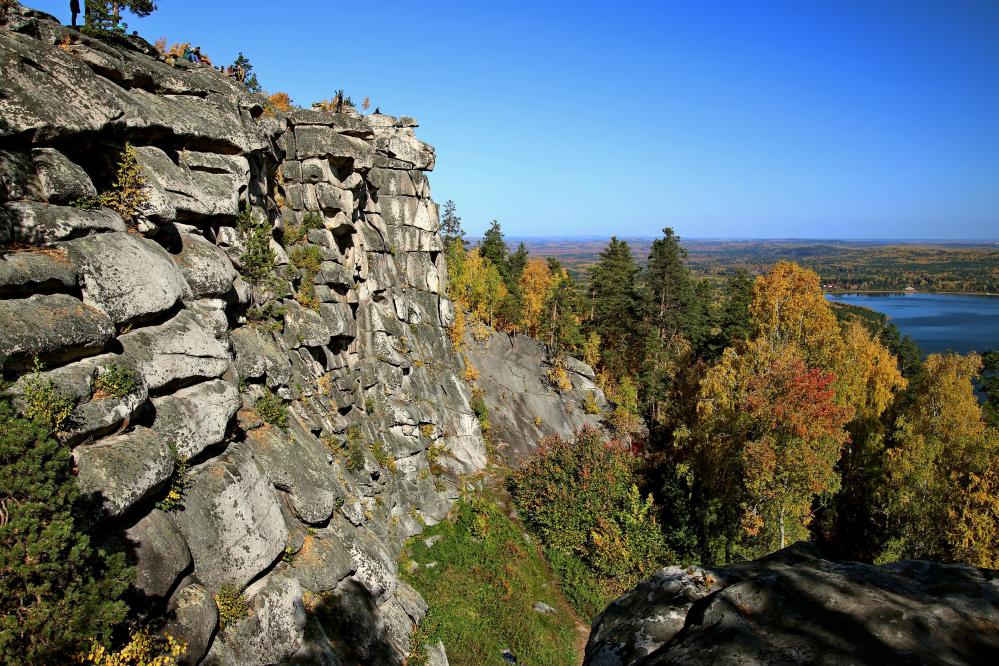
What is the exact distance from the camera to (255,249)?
18625 mm

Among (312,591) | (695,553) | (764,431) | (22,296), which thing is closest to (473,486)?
(695,553)

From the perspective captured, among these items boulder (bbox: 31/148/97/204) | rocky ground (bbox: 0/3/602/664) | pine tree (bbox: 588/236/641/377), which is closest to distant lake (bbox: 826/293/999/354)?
pine tree (bbox: 588/236/641/377)

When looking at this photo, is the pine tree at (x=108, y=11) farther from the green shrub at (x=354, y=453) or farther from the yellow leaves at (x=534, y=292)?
the yellow leaves at (x=534, y=292)

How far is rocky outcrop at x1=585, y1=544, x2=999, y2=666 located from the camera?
14.2 ft

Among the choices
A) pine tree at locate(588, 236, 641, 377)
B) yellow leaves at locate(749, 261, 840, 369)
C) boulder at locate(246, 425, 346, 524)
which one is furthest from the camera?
pine tree at locate(588, 236, 641, 377)

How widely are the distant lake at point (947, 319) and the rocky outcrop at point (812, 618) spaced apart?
98.7 meters

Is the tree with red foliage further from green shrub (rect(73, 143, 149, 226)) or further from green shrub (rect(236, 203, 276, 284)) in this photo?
green shrub (rect(73, 143, 149, 226))

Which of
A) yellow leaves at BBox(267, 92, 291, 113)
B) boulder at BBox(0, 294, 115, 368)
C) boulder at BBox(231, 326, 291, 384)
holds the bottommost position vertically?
boulder at BBox(231, 326, 291, 384)

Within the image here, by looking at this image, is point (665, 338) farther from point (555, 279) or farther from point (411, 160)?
point (411, 160)

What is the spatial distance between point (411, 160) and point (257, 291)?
69.1ft

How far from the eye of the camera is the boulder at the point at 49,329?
875 centimetres

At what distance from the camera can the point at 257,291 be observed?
19.0 metres

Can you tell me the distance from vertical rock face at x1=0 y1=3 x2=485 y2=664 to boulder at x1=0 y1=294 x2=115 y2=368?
0.03 meters

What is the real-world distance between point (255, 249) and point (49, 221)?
8313 millimetres
